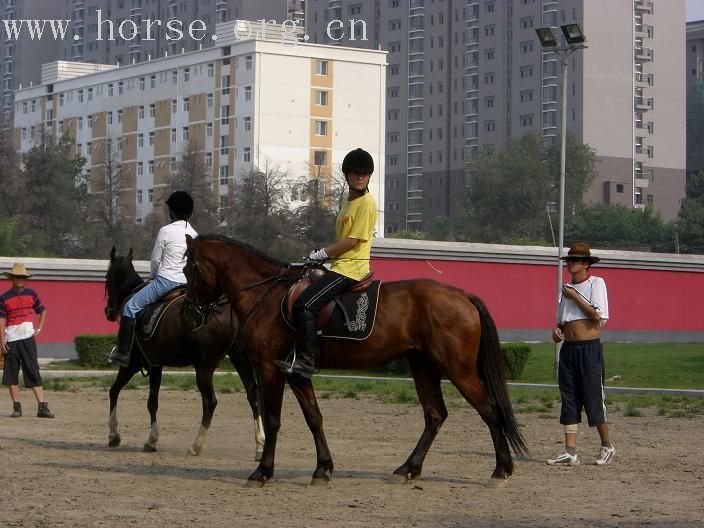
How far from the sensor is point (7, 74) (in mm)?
150750

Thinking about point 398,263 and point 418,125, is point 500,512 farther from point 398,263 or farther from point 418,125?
point 418,125

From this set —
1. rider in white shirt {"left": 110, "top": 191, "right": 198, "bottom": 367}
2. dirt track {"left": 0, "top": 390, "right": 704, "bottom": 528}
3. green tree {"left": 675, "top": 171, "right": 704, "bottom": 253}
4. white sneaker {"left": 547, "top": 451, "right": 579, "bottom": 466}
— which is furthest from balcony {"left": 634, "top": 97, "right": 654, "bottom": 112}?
white sneaker {"left": 547, "top": 451, "right": 579, "bottom": 466}

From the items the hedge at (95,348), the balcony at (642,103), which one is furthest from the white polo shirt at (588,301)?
the balcony at (642,103)

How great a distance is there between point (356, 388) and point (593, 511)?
44.9ft

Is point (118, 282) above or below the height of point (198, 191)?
below

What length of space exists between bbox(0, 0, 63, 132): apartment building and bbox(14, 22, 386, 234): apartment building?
34.5 metres

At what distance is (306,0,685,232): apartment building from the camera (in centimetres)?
11600

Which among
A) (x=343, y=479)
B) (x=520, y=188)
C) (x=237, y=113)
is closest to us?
(x=343, y=479)

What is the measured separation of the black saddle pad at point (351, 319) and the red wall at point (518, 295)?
26378 millimetres

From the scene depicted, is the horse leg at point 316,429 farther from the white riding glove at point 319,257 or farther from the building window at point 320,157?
the building window at point 320,157

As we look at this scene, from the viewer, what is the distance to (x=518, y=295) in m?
44.1

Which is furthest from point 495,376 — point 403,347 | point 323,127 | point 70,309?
point 323,127

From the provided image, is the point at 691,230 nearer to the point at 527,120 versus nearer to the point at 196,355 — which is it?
the point at 527,120

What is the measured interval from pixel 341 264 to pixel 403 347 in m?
0.91
